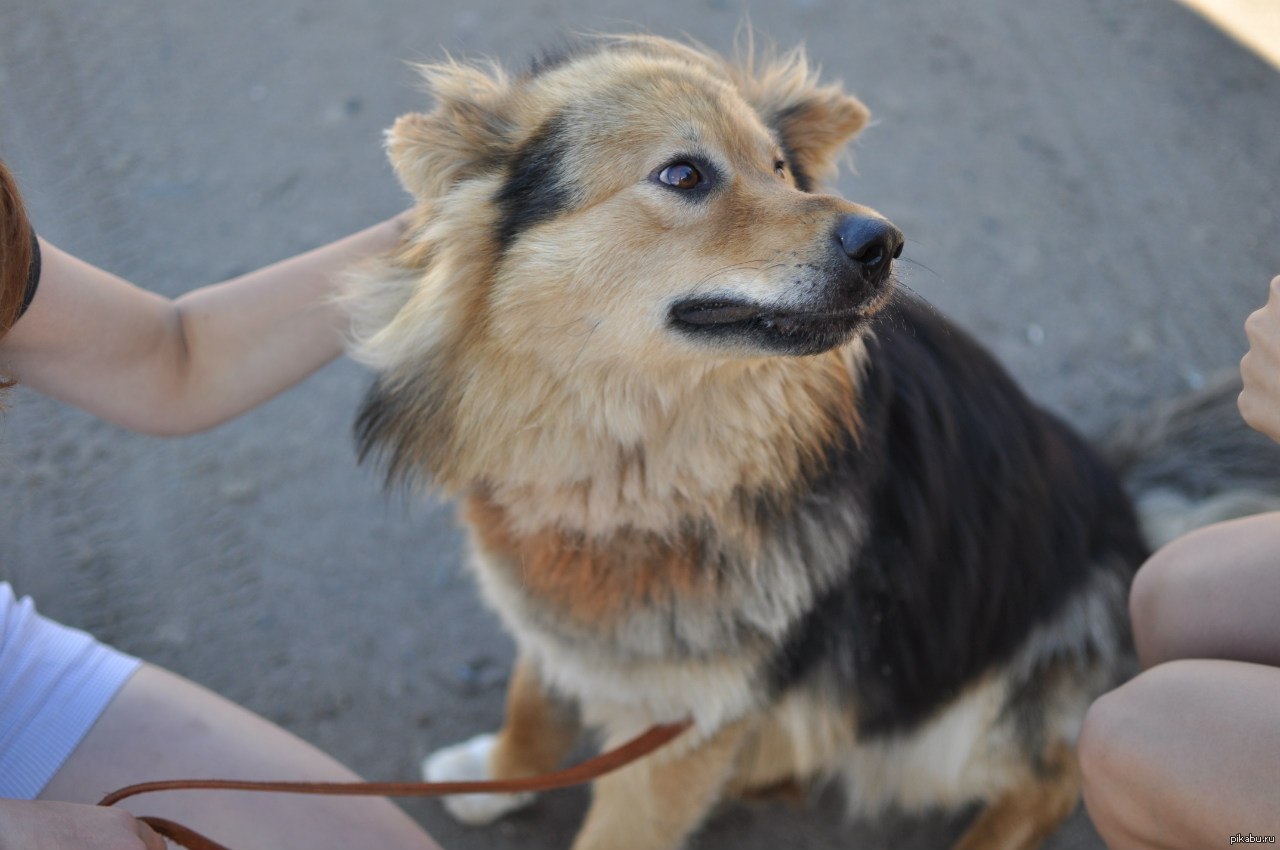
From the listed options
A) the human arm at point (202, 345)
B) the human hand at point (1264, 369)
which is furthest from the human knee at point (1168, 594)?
the human arm at point (202, 345)

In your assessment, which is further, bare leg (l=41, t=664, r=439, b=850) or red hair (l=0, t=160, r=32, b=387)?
bare leg (l=41, t=664, r=439, b=850)

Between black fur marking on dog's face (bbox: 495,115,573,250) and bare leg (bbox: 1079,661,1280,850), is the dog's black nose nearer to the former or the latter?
black fur marking on dog's face (bbox: 495,115,573,250)

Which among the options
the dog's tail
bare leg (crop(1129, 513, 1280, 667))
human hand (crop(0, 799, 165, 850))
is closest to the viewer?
human hand (crop(0, 799, 165, 850))

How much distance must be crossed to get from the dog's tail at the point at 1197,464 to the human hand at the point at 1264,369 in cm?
85

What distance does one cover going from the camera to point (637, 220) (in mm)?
1654

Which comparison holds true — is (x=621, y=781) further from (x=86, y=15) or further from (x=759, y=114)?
(x=86, y=15)

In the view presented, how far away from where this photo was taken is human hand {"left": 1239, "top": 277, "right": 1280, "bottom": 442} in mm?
1383

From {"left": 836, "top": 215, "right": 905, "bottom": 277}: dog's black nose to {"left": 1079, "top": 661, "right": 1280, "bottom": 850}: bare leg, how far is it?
0.82m

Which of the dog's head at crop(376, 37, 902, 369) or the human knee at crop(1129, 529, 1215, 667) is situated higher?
the dog's head at crop(376, 37, 902, 369)

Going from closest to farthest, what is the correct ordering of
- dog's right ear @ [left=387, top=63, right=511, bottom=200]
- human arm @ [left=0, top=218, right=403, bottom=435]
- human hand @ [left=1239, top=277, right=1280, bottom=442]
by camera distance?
human hand @ [left=1239, top=277, right=1280, bottom=442] < dog's right ear @ [left=387, top=63, right=511, bottom=200] < human arm @ [left=0, top=218, right=403, bottom=435]

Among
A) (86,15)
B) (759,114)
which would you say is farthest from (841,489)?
(86,15)

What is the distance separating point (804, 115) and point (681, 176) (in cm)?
44

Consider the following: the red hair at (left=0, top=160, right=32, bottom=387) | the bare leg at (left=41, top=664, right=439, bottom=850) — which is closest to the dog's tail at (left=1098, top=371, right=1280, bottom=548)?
the bare leg at (left=41, top=664, right=439, bottom=850)

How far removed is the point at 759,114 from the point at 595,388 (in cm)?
68
